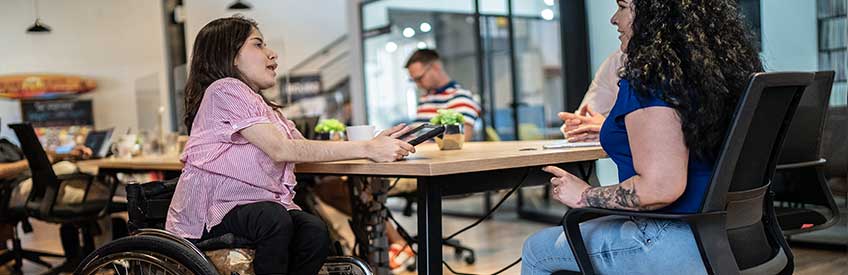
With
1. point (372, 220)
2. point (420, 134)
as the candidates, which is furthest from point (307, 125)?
point (420, 134)

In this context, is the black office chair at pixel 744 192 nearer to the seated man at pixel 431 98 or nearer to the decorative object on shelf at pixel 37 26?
the seated man at pixel 431 98

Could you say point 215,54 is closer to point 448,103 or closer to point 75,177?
point 75,177

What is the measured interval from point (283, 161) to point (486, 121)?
13.9ft

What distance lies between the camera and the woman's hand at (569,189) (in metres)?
1.76

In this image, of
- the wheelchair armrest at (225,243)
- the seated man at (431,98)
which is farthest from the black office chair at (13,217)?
the wheelchair armrest at (225,243)

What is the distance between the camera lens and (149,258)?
79.4 inches

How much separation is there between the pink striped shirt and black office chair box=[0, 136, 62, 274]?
246 centimetres

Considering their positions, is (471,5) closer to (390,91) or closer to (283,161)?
(390,91)

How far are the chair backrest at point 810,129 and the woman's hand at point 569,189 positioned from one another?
4.54ft

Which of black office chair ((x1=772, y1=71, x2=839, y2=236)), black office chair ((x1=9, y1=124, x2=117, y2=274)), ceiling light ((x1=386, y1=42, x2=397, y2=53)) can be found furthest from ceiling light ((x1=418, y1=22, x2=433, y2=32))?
black office chair ((x1=772, y1=71, x2=839, y2=236))

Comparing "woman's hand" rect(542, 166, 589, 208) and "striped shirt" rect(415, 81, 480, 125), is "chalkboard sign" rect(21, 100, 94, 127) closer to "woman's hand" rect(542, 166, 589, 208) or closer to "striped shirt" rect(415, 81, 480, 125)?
"striped shirt" rect(415, 81, 480, 125)

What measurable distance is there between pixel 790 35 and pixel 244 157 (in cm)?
300

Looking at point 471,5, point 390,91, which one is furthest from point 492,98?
point 390,91

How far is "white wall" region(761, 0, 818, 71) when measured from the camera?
402cm
